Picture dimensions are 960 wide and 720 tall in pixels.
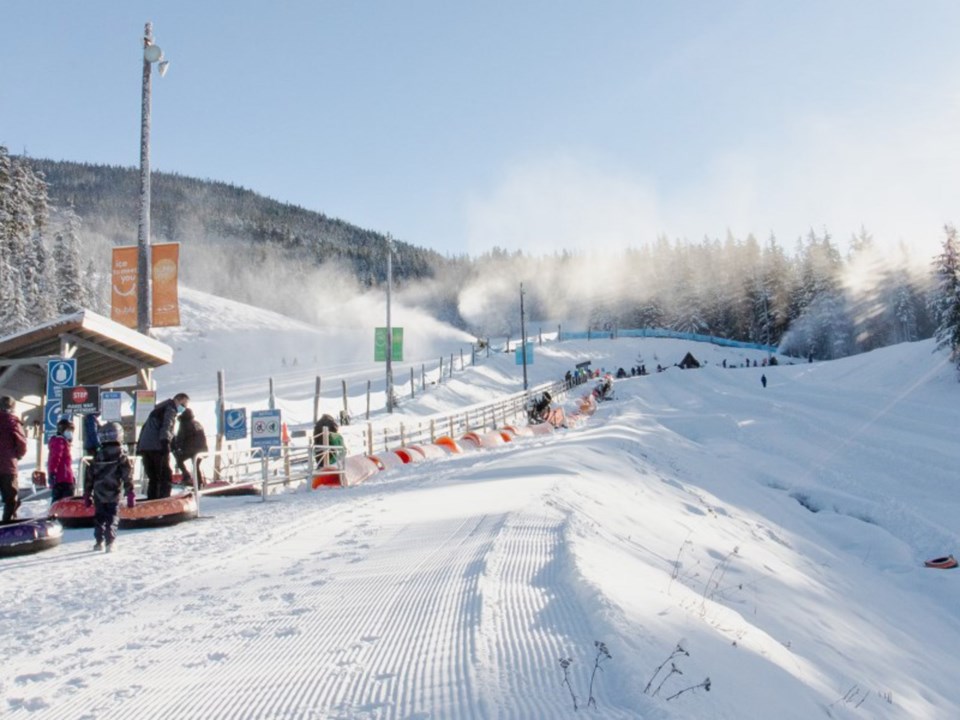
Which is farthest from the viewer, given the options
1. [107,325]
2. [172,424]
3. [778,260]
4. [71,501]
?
[778,260]

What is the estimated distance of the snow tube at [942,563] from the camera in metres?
13.7

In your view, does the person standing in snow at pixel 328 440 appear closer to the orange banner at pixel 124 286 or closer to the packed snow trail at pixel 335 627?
the orange banner at pixel 124 286

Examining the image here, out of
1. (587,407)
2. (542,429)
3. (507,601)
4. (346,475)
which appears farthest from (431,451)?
(587,407)

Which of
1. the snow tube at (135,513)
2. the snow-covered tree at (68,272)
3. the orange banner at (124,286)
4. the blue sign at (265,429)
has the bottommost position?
the snow tube at (135,513)

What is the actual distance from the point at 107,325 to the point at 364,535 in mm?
9168

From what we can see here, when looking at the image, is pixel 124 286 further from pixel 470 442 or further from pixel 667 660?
pixel 667 660

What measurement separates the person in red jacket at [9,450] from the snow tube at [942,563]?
52.2ft

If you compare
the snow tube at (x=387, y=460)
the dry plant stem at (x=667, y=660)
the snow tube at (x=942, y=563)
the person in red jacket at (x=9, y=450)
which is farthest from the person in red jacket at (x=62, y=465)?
the snow tube at (x=942, y=563)

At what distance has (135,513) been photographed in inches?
416

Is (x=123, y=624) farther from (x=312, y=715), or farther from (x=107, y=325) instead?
(x=107, y=325)

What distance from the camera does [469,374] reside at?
194 ft

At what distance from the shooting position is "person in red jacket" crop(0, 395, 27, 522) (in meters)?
10.1

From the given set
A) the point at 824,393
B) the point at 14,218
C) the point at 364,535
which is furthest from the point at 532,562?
the point at 14,218

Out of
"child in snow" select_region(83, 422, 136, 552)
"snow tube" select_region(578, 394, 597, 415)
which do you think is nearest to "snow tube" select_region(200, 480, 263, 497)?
"child in snow" select_region(83, 422, 136, 552)
